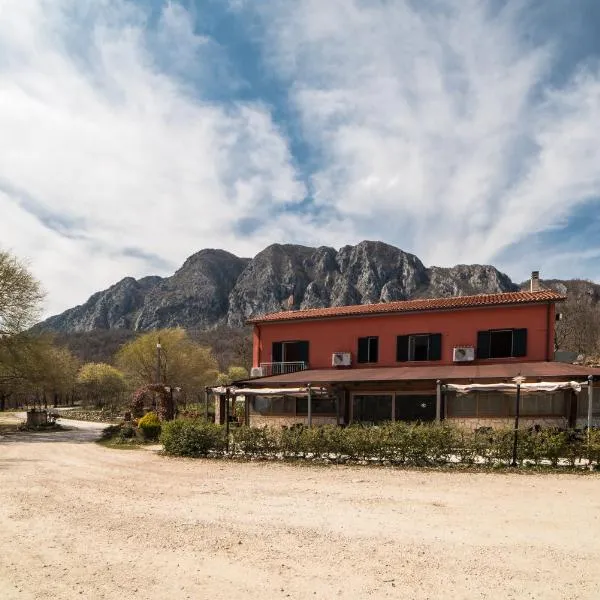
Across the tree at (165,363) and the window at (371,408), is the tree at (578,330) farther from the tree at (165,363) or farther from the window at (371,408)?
the tree at (165,363)

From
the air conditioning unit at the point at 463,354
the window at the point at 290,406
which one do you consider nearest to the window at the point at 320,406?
the window at the point at 290,406

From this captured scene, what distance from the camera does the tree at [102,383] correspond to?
220ft

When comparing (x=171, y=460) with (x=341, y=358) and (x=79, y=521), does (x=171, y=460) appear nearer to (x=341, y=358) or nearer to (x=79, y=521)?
(x=79, y=521)

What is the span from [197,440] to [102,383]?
5416cm

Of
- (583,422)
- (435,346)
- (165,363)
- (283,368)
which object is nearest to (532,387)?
(583,422)

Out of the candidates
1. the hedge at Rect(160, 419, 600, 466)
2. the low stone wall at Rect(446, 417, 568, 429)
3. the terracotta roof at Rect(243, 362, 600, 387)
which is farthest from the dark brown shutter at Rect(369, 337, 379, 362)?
the hedge at Rect(160, 419, 600, 466)

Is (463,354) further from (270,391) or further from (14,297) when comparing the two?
(14,297)

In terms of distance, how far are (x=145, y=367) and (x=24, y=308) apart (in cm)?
2733

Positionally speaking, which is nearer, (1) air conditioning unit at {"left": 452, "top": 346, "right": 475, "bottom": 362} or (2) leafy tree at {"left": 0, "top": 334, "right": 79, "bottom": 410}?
(1) air conditioning unit at {"left": 452, "top": 346, "right": 475, "bottom": 362}

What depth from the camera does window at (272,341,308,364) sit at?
2836cm

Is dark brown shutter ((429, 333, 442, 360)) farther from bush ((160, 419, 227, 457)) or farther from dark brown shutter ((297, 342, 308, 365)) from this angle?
bush ((160, 419, 227, 457))

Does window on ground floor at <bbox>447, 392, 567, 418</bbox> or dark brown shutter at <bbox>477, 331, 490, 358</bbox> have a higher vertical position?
dark brown shutter at <bbox>477, 331, 490, 358</bbox>

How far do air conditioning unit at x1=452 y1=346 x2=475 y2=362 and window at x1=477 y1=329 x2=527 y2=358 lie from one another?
0.54 meters

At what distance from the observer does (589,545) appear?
24.3ft
